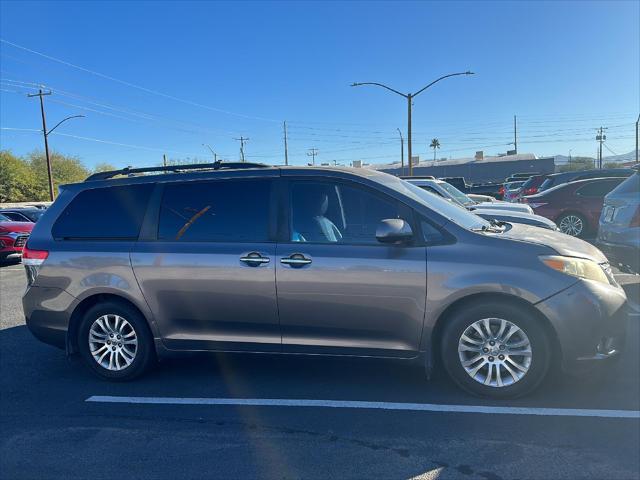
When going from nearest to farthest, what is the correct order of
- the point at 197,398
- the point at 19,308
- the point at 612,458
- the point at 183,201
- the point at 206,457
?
1. the point at 612,458
2. the point at 206,457
3. the point at 197,398
4. the point at 183,201
5. the point at 19,308

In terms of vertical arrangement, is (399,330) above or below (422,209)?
below

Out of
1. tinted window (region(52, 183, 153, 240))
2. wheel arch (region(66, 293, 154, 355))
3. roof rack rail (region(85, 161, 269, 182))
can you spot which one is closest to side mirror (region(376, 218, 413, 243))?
roof rack rail (region(85, 161, 269, 182))

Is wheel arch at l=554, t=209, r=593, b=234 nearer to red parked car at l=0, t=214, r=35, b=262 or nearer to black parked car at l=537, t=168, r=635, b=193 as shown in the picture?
black parked car at l=537, t=168, r=635, b=193

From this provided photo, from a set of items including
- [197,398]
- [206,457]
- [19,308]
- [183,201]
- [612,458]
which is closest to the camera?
[612,458]

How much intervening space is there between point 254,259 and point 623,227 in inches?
196

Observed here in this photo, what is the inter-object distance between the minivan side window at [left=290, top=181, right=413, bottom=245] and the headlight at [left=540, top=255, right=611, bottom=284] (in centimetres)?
113

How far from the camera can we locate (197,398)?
413cm

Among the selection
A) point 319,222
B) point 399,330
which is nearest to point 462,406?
point 399,330

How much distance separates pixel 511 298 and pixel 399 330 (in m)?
0.87

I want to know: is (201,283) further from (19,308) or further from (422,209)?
(19,308)

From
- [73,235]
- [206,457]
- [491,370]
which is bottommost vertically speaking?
[206,457]

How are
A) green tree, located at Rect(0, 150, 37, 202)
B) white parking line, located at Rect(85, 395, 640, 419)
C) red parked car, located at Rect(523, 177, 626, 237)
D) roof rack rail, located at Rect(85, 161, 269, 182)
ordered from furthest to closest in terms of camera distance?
green tree, located at Rect(0, 150, 37, 202), red parked car, located at Rect(523, 177, 626, 237), roof rack rail, located at Rect(85, 161, 269, 182), white parking line, located at Rect(85, 395, 640, 419)

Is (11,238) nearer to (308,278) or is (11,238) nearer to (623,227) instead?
(308,278)

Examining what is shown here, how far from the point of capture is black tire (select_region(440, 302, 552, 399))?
12.2 ft
